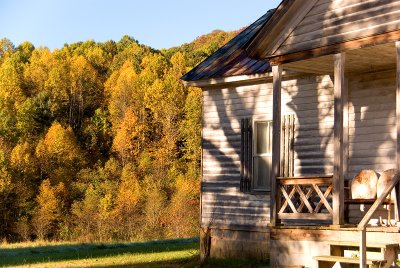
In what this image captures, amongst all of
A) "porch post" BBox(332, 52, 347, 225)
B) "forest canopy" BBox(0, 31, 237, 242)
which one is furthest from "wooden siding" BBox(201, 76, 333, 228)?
"forest canopy" BBox(0, 31, 237, 242)

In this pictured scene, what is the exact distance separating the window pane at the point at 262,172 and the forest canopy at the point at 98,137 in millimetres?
38701

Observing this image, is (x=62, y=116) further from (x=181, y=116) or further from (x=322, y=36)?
(x=322, y=36)

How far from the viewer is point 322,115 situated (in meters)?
17.1

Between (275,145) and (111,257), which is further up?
(275,145)

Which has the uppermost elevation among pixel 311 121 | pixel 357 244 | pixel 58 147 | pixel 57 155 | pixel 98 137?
pixel 98 137

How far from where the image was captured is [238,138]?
19.1 metres

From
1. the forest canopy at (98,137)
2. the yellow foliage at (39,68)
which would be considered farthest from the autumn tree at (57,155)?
the yellow foliage at (39,68)

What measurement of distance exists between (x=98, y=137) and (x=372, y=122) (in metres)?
76.4

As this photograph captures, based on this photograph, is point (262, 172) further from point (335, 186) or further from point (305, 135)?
point (335, 186)

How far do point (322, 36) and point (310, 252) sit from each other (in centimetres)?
409

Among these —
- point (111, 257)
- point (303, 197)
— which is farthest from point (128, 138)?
point (303, 197)

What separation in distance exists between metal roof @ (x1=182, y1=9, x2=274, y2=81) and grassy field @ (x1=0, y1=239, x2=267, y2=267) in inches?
185

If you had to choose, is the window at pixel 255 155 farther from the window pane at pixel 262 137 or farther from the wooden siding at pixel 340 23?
the wooden siding at pixel 340 23

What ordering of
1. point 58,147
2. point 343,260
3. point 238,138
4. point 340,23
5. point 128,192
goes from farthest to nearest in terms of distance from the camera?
point 58,147 → point 128,192 → point 238,138 → point 340,23 → point 343,260
